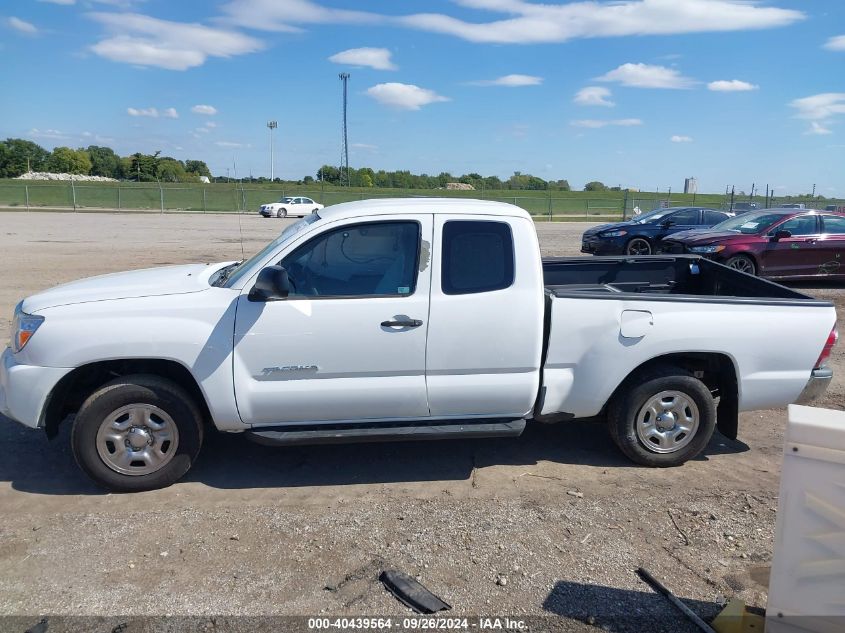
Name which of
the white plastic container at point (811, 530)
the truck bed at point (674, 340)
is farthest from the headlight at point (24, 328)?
the white plastic container at point (811, 530)

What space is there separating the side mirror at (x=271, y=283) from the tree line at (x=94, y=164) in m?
77.1

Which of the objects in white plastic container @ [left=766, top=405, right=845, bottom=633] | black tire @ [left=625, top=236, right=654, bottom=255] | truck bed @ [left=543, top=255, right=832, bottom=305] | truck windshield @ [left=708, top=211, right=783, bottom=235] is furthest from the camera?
black tire @ [left=625, top=236, right=654, bottom=255]

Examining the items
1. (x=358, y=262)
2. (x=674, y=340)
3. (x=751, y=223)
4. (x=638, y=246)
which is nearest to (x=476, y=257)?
(x=358, y=262)

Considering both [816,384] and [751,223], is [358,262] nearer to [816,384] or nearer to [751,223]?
[816,384]

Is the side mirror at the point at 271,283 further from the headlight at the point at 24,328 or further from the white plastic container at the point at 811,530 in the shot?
the white plastic container at the point at 811,530

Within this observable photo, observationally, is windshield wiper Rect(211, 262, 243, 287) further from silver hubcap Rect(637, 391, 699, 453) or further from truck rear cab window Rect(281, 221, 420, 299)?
silver hubcap Rect(637, 391, 699, 453)

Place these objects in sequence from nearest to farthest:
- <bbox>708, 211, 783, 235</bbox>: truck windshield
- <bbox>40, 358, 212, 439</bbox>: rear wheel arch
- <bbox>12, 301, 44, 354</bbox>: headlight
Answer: <bbox>12, 301, 44, 354</bbox>: headlight, <bbox>40, 358, 212, 439</bbox>: rear wheel arch, <bbox>708, 211, 783, 235</bbox>: truck windshield

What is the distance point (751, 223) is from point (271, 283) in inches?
484

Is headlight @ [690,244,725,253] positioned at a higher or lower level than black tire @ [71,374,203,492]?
higher

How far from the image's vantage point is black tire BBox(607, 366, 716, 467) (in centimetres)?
500

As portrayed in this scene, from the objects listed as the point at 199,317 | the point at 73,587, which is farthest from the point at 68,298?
the point at 73,587

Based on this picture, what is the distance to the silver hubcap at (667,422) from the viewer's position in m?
5.07

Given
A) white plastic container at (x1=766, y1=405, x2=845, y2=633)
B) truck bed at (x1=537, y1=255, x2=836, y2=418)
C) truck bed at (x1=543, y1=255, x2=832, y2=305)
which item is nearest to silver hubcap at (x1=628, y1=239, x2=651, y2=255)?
truck bed at (x1=543, y1=255, x2=832, y2=305)

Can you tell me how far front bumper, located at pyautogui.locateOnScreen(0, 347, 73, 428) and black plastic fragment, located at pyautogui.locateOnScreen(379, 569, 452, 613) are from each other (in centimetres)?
239
